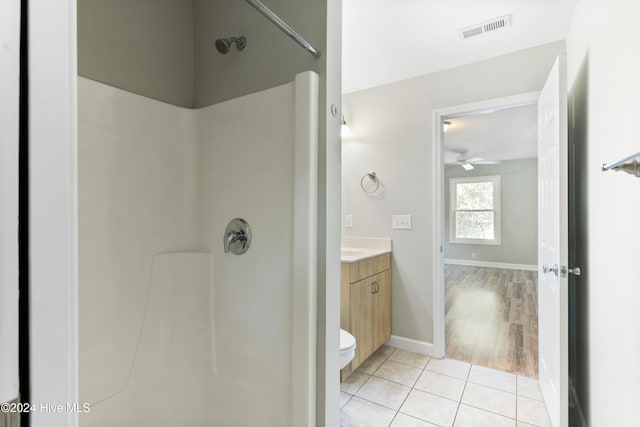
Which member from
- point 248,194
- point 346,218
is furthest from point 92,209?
point 346,218

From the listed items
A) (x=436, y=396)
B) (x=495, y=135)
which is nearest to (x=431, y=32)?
(x=436, y=396)

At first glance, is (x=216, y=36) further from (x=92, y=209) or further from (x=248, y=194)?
(x=92, y=209)

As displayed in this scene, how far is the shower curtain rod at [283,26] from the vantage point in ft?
3.21

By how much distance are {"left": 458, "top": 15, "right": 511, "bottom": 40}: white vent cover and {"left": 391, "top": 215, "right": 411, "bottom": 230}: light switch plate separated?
135 cm

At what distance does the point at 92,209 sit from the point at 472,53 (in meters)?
2.54

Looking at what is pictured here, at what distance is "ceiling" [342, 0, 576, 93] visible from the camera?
1787mm

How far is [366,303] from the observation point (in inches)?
88.6

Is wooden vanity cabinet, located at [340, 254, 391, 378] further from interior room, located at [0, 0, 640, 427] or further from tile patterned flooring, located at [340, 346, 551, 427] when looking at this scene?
tile patterned flooring, located at [340, 346, 551, 427]

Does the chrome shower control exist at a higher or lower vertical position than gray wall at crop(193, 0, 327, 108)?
lower

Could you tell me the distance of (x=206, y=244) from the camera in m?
1.42

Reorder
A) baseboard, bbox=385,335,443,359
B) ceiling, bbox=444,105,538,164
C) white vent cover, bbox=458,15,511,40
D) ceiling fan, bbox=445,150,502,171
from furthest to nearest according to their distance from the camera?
ceiling fan, bbox=445,150,502,171 < ceiling, bbox=444,105,538,164 < baseboard, bbox=385,335,443,359 < white vent cover, bbox=458,15,511,40

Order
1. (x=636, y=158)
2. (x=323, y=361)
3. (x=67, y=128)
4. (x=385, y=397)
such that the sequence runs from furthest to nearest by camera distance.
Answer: (x=385, y=397) < (x=323, y=361) < (x=636, y=158) < (x=67, y=128)

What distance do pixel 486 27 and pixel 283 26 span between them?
5.30 feet

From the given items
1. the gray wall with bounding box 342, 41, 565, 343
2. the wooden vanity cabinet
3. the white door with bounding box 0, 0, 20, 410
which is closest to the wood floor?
the gray wall with bounding box 342, 41, 565, 343
